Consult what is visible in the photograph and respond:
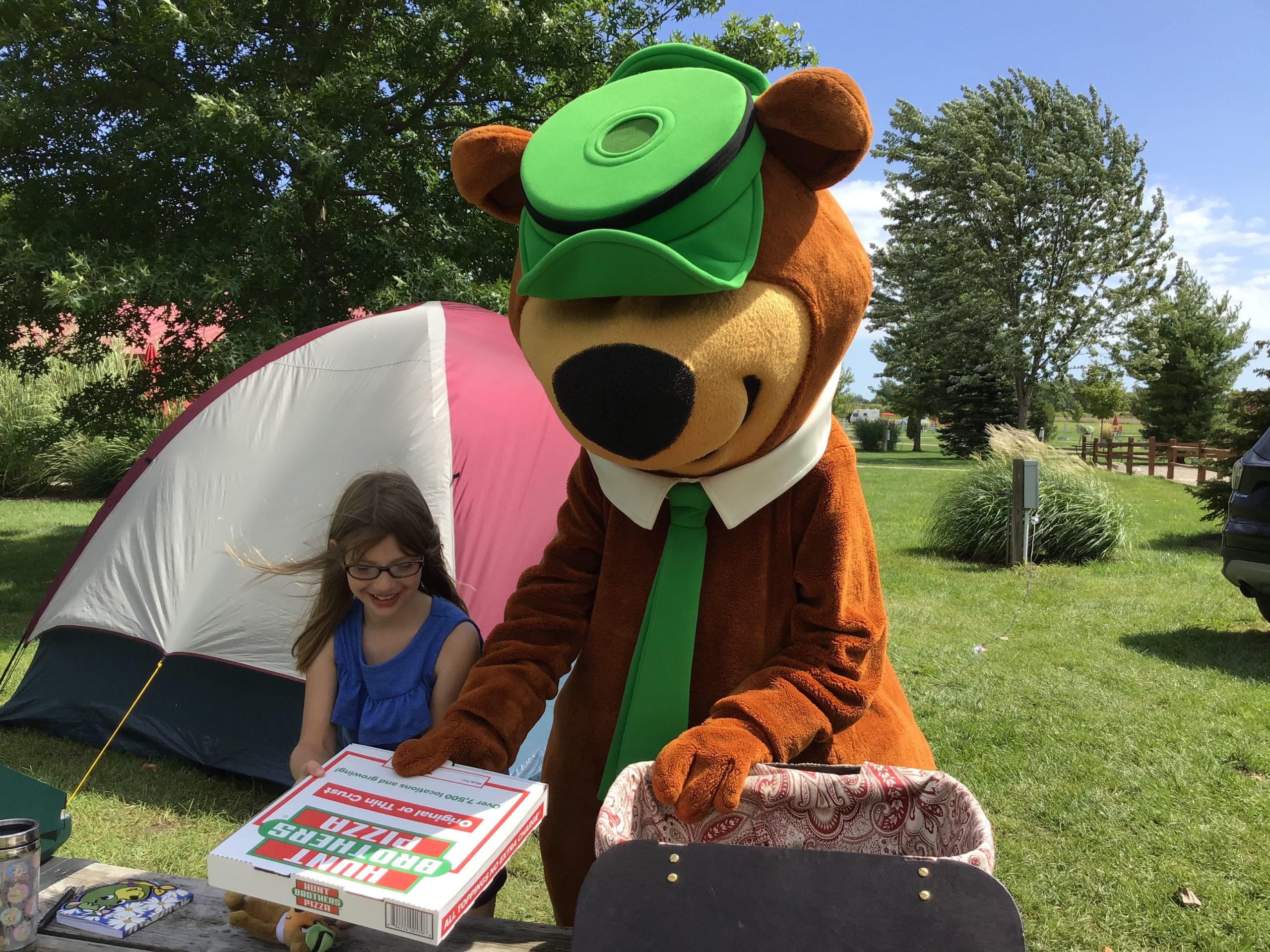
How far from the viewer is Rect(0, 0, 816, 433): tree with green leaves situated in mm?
5922

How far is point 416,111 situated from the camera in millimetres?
7328

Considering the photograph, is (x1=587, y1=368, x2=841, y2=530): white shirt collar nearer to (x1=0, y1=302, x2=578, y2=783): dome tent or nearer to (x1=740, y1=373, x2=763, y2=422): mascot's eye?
(x1=740, y1=373, x2=763, y2=422): mascot's eye

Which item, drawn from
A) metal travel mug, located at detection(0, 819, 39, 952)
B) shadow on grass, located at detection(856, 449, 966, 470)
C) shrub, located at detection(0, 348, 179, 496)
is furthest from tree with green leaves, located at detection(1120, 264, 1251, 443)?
metal travel mug, located at detection(0, 819, 39, 952)

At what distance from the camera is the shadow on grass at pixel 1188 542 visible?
33.3ft

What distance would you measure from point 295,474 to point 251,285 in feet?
10.5

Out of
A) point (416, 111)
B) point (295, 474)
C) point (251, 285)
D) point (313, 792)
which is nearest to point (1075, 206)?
point (416, 111)

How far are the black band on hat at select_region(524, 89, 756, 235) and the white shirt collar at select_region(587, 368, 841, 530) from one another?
1.70 ft

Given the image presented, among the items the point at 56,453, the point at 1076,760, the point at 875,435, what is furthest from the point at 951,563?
the point at 875,435

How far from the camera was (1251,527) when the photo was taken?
18.2 feet

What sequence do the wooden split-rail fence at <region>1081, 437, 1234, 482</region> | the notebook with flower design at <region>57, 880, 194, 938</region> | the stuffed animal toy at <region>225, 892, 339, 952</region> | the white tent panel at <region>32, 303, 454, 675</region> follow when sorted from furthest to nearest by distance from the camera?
the wooden split-rail fence at <region>1081, 437, 1234, 482</region> → the white tent panel at <region>32, 303, 454, 675</region> → the notebook with flower design at <region>57, 880, 194, 938</region> → the stuffed animal toy at <region>225, 892, 339, 952</region>

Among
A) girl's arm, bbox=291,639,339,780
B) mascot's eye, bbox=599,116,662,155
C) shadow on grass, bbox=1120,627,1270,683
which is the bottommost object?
shadow on grass, bbox=1120,627,1270,683

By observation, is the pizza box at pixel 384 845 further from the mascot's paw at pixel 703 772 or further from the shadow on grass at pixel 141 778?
the shadow on grass at pixel 141 778

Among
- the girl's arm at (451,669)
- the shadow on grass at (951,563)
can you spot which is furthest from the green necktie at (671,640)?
the shadow on grass at (951,563)

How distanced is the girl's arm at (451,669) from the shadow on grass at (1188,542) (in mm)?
9806
